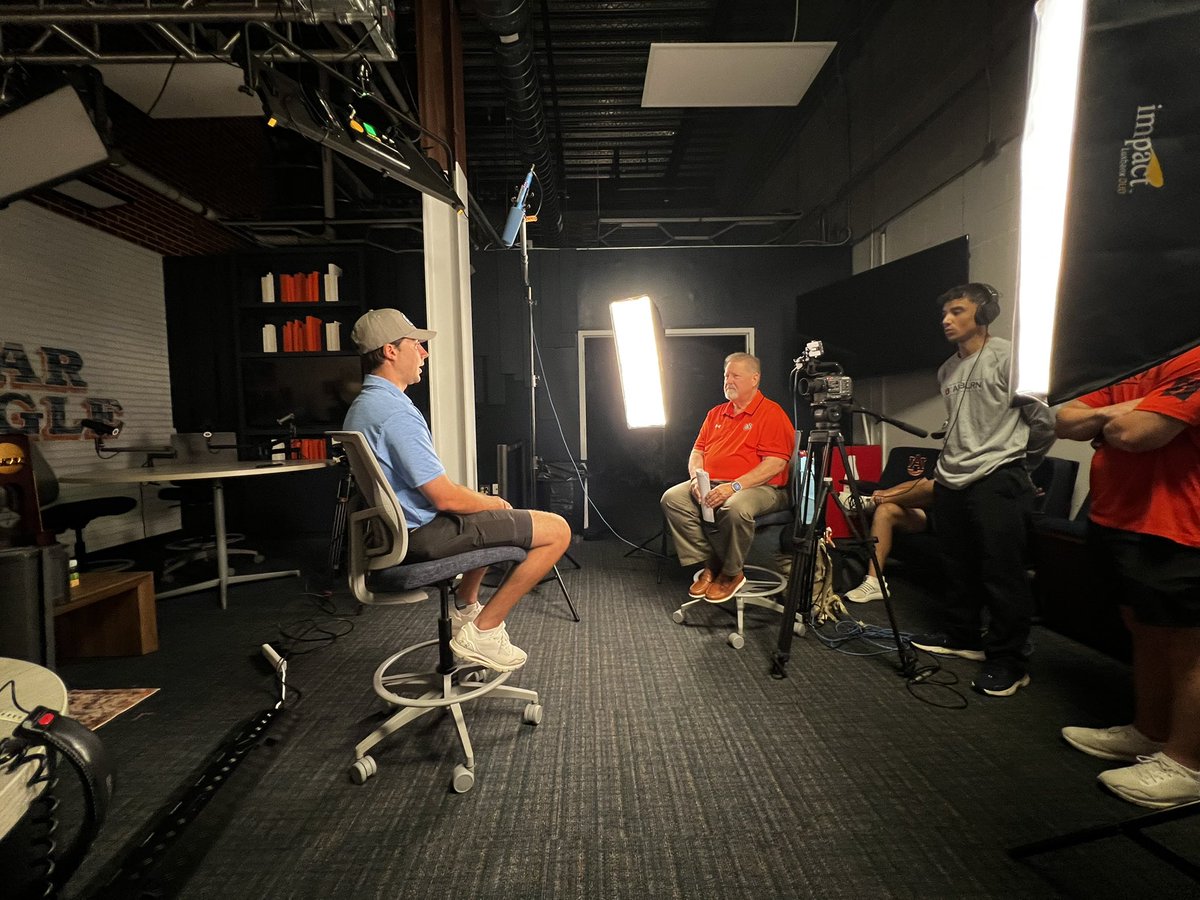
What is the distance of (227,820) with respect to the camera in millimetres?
1396

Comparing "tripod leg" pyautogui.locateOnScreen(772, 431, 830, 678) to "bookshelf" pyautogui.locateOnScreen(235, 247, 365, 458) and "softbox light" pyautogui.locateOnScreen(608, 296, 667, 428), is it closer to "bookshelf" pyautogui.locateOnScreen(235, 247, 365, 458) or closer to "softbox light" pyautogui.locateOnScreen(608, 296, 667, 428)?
"softbox light" pyautogui.locateOnScreen(608, 296, 667, 428)

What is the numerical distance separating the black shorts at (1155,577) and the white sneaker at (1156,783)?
391 millimetres

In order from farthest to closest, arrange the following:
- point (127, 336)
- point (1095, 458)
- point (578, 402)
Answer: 1. point (578, 402)
2. point (127, 336)
3. point (1095, 458)

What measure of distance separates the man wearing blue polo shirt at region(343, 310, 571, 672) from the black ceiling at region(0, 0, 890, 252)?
6.30ft

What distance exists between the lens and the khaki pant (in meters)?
2.57

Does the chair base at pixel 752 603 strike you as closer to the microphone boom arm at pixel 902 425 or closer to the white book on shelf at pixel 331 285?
the microphone boom arm at pixel 902 425

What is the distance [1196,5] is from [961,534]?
77.6 inches

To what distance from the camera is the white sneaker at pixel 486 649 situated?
1.68 metres

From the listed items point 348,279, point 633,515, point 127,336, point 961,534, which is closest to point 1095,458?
point 961,534

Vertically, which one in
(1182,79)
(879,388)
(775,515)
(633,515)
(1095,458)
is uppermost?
(1182,79)

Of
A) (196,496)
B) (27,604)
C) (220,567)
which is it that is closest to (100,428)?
(196,496)

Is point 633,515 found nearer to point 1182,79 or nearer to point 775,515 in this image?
point 775,515

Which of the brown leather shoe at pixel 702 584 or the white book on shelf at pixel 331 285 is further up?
the white book on shelf at pixel 331 285

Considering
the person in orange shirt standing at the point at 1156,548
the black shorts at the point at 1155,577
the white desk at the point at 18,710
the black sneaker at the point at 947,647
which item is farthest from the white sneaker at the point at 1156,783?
the white desk at the point at 18,710
